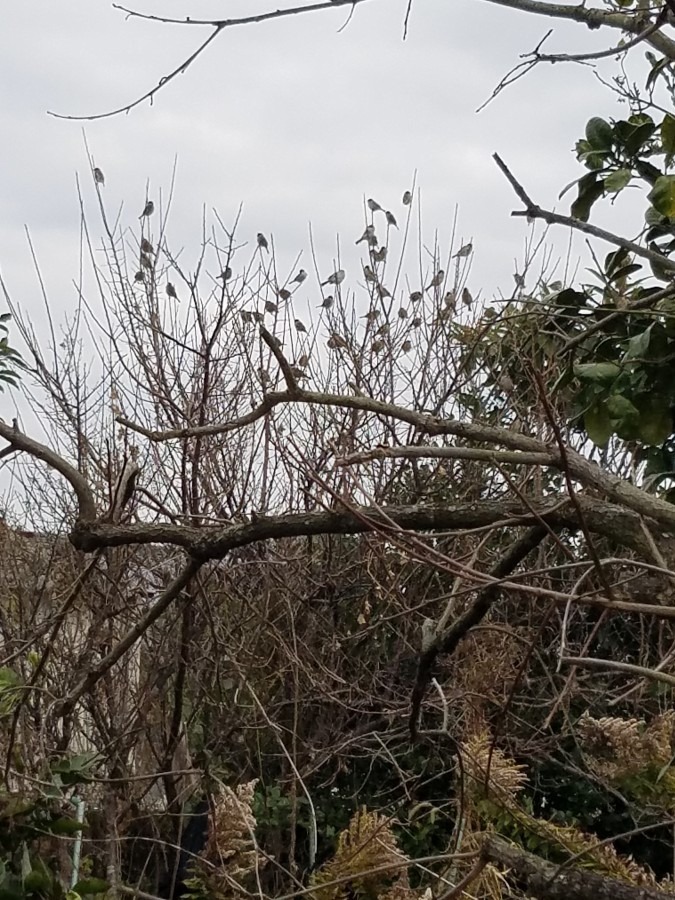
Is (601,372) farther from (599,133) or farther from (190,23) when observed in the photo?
(190,23)

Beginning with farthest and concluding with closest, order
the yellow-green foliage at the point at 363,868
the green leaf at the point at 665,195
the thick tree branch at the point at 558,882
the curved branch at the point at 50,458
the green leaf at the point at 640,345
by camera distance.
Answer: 1. the yellow-green foliage at the point at 363,868
2. the curved branch at the point at 50,458
3. the green leaf at the point at 640,345
4. the green leaf at the point at 665,195
5. the thick tree branch at the point at 558,882

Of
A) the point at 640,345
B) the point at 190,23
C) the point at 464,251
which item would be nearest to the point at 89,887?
the point at 640,345

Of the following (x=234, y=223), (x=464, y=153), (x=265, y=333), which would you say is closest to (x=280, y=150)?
(x=234, y=223)

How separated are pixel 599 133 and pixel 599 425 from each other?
0.52 metres

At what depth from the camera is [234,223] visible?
16.2ft

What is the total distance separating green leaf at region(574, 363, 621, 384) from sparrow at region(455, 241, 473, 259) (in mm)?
3671

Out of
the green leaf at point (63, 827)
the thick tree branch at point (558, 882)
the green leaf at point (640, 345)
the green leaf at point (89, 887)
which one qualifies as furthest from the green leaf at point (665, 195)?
the green leaf at point (89, 887)

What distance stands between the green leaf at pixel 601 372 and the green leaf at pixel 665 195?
10.8 inches

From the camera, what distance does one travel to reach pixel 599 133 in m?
1.68

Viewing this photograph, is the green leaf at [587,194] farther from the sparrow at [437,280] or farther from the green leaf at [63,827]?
the sparrow at [437,280]

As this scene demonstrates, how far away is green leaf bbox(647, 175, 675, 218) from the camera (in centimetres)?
145

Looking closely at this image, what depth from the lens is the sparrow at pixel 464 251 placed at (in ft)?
17.0

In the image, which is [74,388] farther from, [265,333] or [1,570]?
[265,333]

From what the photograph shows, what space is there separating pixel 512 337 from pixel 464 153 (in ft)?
7.04
